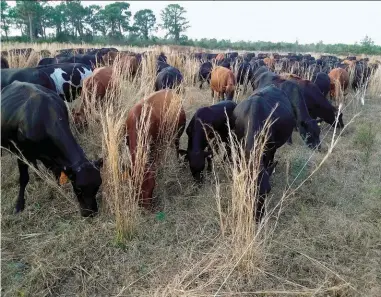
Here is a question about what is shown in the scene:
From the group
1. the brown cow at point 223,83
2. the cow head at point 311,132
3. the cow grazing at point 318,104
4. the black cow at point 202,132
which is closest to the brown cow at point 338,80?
the cow grazing at point 318,104

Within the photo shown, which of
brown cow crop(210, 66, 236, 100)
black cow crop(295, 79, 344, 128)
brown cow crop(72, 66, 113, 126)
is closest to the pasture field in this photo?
brown cow crop(72, 66, 113, 126)

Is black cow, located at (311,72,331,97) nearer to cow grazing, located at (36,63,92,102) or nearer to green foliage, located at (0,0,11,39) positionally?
cow grazing, located at (36,63,92,102)

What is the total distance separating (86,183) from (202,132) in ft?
5.91

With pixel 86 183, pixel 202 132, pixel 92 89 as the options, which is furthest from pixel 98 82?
pixel 86 183

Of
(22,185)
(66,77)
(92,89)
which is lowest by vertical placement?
(22,185)

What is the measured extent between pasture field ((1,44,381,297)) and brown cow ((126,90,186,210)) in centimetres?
20

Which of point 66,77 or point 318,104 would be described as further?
point 318,104

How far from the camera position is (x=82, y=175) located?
342cm

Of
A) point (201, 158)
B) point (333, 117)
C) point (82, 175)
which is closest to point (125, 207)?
point (82, 175)

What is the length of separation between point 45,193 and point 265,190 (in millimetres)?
2726

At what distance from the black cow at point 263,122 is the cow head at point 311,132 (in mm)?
1154

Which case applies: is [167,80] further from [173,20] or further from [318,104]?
[173,20]

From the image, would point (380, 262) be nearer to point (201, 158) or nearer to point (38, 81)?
point (201, 158)

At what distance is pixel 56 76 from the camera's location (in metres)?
6.87
